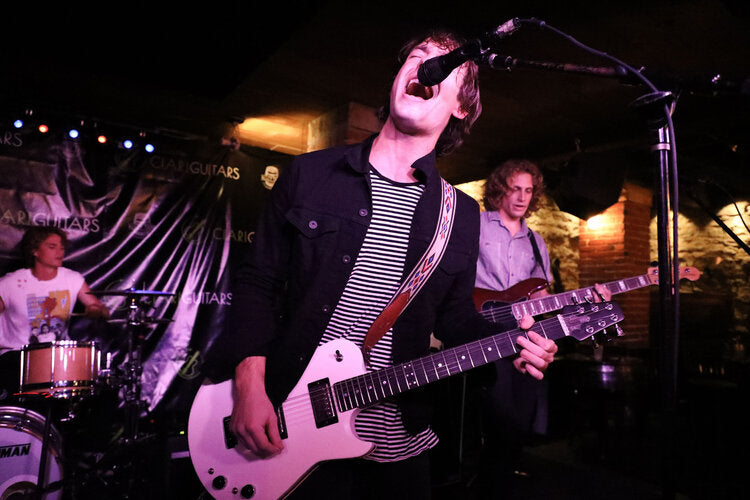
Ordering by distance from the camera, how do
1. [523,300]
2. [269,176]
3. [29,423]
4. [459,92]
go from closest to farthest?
[459,92], [523,300], [29,423], [269,176]

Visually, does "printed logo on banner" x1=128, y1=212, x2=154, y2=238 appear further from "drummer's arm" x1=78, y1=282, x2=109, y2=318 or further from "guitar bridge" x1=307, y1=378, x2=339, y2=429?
"guitar bridge" x1=307, y1=378, x2=339, y2=429

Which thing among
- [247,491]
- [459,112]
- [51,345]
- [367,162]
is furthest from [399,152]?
[51,345]

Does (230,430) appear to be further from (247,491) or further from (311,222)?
(311,222)

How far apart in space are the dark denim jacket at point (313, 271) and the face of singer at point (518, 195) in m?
2.45

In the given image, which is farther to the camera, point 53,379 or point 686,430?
point 686,430

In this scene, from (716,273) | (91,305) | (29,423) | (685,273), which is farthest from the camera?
(716,273)

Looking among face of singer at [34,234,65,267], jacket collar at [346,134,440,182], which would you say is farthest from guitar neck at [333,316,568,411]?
face of singer at [34,234,65,267]

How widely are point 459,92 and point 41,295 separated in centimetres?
477

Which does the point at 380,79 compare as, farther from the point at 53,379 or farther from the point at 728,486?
the point at 728,486

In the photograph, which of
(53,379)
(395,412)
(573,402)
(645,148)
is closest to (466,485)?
(573,402)

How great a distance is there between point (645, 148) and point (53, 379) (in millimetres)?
7622

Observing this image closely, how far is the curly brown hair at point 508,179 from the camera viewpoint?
14.0ft

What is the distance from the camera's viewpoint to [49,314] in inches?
189

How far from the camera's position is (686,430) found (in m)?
6.14
